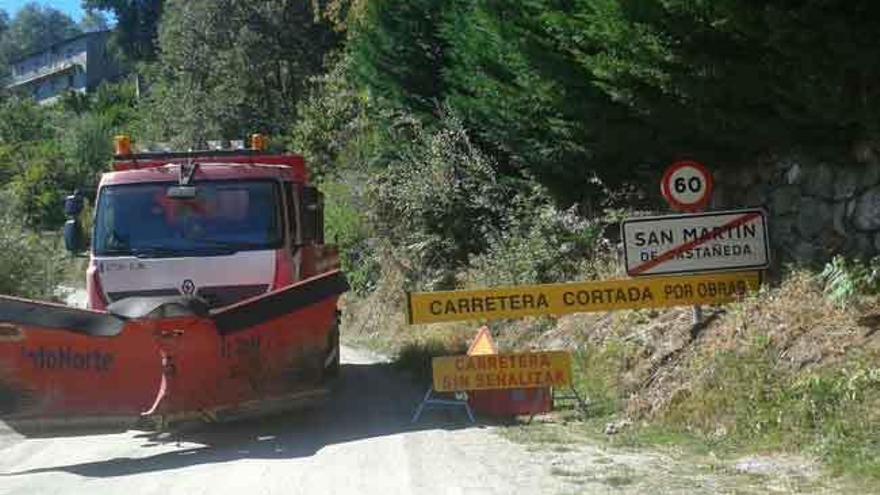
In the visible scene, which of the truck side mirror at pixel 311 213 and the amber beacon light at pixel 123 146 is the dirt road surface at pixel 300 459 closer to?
the truck side mirror at pixel 311 213

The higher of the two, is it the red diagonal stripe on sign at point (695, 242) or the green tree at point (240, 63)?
the green tree at point (240, 63)

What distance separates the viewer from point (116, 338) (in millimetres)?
10438

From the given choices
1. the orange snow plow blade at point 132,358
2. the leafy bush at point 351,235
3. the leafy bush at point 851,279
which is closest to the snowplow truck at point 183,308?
the orange snow plow blade at point 132,358

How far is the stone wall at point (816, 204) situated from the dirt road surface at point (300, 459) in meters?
3.45

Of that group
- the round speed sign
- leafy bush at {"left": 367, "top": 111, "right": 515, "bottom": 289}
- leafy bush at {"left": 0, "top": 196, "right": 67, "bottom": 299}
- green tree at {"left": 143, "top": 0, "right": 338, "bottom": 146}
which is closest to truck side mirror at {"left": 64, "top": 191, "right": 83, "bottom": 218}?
the round speed sign

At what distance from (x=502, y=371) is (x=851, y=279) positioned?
3288 millimetres

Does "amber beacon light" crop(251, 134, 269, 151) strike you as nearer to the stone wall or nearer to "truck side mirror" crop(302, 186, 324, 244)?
"truck side mirror" crop(302, 186, 324, 244)

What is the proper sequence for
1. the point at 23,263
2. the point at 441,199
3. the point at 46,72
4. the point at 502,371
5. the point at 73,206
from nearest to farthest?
1. the point at 502,371
2. the point at 73,206
3. the point at 441,199
4. the point at 23,263
5. the point at 46,72

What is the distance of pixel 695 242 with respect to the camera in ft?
35.6

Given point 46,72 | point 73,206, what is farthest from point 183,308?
point 46,72

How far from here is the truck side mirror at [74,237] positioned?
12.9 metres

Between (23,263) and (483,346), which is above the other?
(23,263)

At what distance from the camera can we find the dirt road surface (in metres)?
8.57

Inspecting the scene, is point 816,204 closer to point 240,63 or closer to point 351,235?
point 351,235
